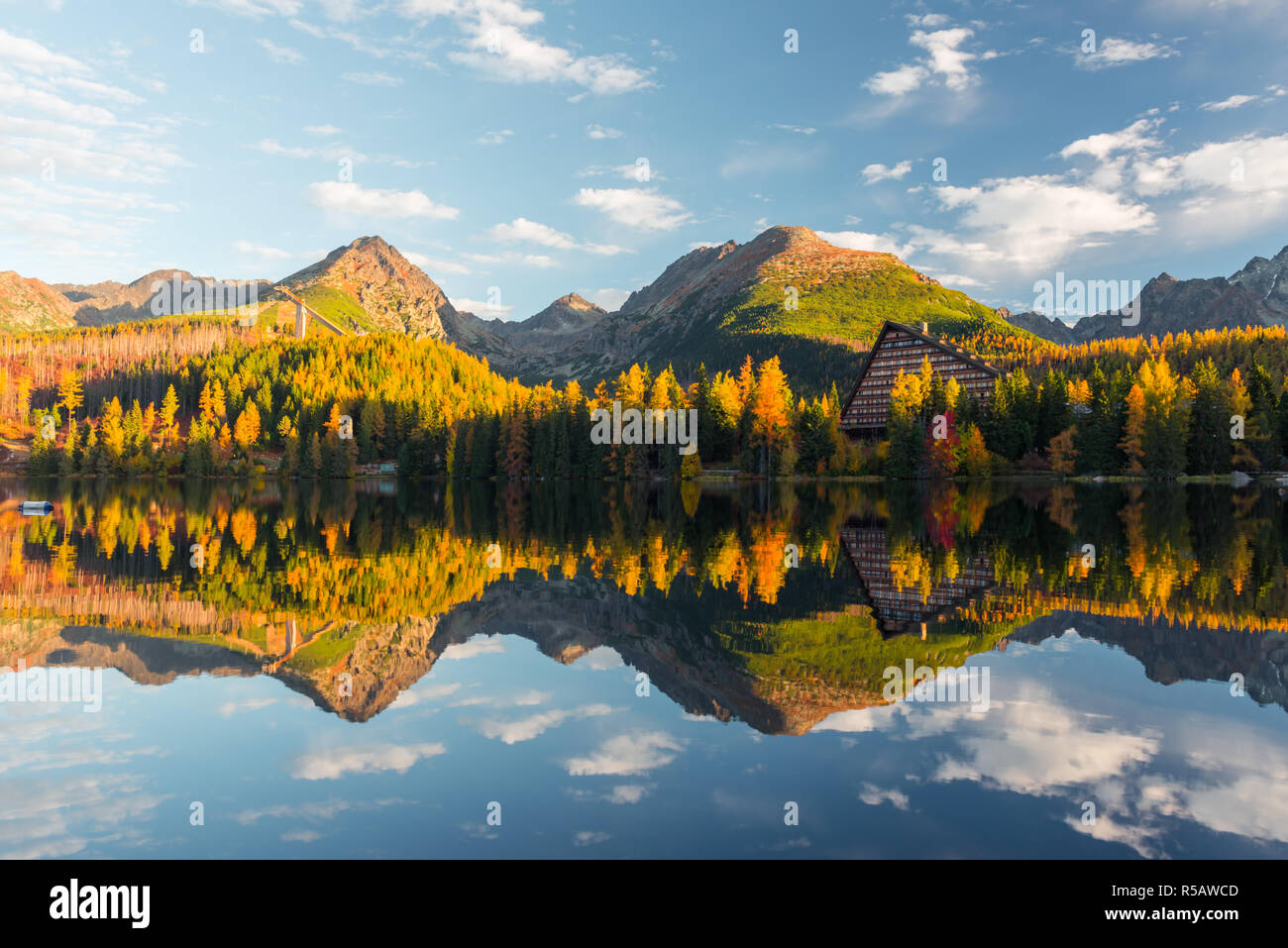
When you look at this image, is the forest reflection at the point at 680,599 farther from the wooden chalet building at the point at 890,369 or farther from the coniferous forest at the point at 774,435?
the wooden chalet building at the point at 890,369

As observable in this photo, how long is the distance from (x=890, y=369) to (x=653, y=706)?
162267 millimetres

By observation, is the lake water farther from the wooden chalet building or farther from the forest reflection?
the wooden chalet building

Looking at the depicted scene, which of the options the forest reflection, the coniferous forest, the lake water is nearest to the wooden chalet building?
the coniferous forest

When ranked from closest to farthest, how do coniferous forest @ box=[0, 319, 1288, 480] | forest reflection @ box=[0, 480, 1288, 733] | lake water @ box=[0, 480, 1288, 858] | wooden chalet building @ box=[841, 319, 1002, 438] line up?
lake water @ box=[0, 480, 1288, 858]
forest reflection @ box=[0, 480, 1288, 733]
coniferous forest @ box=[0, 319, 1288, 480]
wooden chalet building @ box=[841, 319, 1002, 438]

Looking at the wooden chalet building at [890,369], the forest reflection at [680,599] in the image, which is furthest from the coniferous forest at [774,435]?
the forest reflection at [680,599]

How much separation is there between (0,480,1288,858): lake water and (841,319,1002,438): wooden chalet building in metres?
134

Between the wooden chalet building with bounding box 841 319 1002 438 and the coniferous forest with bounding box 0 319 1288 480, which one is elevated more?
the wooden chalet building with bounding box 841 319 1002 438

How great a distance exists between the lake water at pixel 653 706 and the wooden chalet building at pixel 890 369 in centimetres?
13386

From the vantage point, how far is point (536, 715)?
13719 millimetres

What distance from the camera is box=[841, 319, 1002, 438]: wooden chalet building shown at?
15698 centimetres

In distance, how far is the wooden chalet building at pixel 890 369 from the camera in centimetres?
15698

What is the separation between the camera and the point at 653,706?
1414 centimetres
